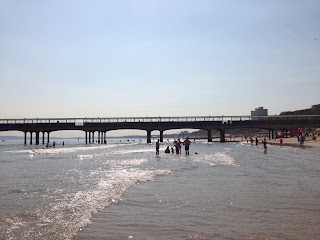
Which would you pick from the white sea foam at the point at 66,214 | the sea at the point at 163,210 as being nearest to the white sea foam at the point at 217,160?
the sea at the point at 163,210

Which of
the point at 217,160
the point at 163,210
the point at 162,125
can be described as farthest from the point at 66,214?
the point at 162,125

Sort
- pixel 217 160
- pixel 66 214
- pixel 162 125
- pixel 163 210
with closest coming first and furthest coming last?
1. pixel 66 214
2. pixel 163 210
3. pixel 217 160
4. pixel 162 125

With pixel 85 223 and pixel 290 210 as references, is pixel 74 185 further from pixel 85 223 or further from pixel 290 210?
pixel 290 210

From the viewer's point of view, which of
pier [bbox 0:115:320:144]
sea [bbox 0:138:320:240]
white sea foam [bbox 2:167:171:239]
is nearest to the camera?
sea [bbox 0:138:320:240]

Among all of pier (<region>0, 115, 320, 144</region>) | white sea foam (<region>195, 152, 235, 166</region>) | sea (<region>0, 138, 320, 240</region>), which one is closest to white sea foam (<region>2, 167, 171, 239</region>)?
sea (<region>0, 138, 320, 240</region>)

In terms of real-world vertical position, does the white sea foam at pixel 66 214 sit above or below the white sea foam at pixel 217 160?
above

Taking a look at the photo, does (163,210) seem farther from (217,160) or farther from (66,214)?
(217,160)

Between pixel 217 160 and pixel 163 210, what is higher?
pixel 163 210

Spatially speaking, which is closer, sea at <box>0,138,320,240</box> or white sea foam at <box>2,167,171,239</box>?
sea at <box>0,138,320,240</box>

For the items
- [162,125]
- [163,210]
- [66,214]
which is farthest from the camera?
[162,125]

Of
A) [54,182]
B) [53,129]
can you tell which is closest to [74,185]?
[54,182]

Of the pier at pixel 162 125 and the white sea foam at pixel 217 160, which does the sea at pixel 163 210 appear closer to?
the white sea foam at pixel 217 160

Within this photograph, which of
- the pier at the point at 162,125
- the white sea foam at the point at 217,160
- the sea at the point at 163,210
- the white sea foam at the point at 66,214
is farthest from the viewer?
the pier at the point at 162,125

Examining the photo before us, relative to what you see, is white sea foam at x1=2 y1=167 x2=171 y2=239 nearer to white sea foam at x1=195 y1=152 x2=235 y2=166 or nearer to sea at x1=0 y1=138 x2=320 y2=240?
sea at x1=0 y1=138 x2=320 y2=240
